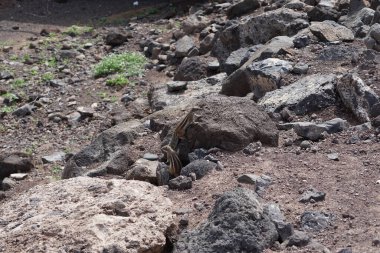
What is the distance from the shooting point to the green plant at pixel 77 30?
12.2m

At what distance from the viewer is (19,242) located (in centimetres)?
362

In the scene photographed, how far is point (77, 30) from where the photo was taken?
12.3m

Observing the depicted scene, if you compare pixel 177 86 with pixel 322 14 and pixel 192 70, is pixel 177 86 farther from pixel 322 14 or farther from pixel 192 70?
pixel 322 14

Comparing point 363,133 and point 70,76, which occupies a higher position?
point 363,133

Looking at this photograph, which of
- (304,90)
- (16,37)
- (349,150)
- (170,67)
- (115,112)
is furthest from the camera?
(16,37)

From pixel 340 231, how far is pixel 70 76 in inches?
279

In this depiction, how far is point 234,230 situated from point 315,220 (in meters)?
0.47

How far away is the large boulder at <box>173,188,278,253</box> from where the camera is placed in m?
3.42

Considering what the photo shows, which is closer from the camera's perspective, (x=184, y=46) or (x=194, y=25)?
(x=184, y=46)

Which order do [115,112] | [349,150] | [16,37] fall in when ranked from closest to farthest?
1. [349,150]
2. [115,112]
3. [16,37]

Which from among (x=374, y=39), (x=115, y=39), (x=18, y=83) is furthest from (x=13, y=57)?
(x=374, y=39)

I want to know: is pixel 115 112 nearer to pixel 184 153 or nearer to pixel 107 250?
pixel 184 153

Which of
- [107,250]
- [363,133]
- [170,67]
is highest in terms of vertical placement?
[107,250]

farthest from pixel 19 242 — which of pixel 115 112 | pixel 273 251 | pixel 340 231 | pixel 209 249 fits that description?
pixel 115 112
